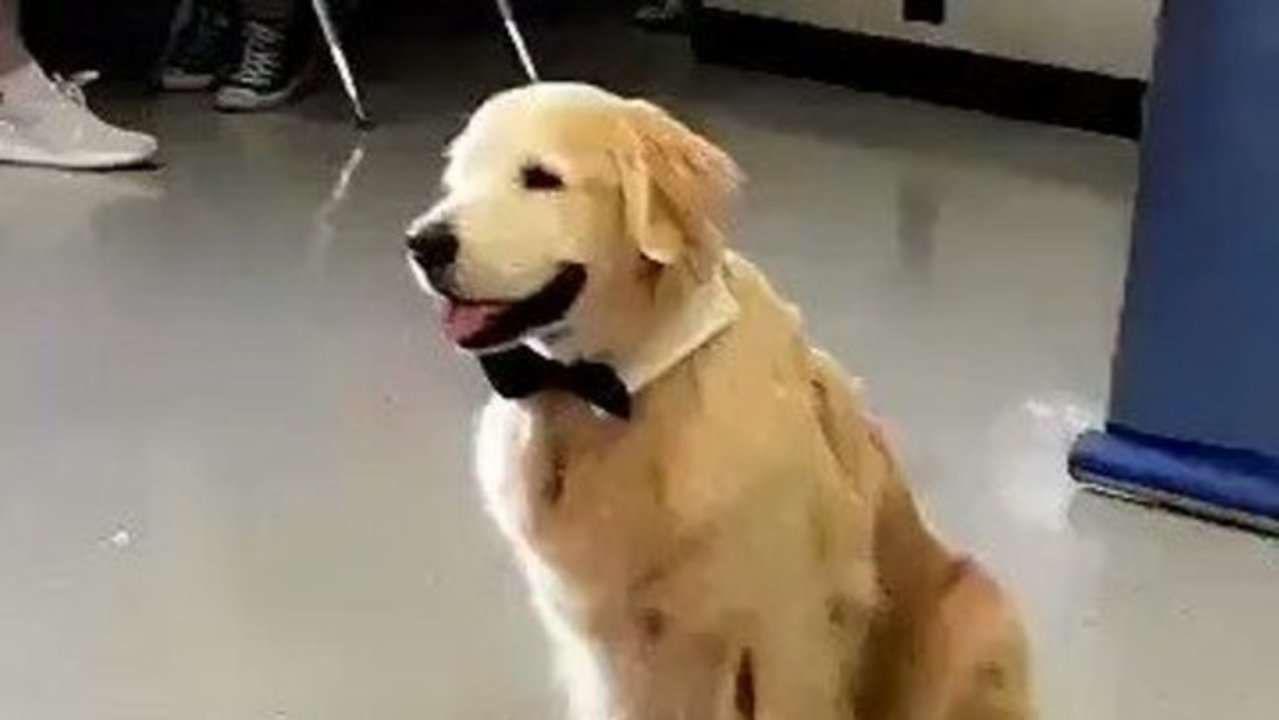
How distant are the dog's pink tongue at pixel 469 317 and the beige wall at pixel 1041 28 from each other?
2.61m

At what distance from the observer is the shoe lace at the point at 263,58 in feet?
14.0

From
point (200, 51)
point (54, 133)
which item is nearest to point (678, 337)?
point (54, 133)

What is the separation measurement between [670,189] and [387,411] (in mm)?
1307

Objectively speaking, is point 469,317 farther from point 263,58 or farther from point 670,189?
point 263,58

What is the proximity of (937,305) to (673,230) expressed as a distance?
1.69 m

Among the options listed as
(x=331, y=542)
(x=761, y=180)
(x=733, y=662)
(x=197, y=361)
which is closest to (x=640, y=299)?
(x=733, y=662)

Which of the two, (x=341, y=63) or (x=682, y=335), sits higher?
(x=682, y=335)

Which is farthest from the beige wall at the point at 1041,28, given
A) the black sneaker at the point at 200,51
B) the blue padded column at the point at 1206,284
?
the blue padded column at the point at 1206,284

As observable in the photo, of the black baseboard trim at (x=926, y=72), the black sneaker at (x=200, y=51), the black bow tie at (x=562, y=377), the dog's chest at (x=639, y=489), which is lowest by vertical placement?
the black baseboard trim at (x=926, y=72)

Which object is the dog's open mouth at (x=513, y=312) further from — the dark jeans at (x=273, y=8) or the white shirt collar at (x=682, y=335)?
the dark jeans at (x=273, y=8)

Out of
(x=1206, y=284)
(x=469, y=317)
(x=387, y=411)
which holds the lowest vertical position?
(x=387, y=411)

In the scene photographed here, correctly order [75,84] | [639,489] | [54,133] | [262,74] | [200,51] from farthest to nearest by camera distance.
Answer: [200,51], [262,74], [75,84], [54,133], [639,489]

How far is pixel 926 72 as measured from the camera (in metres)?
4.32

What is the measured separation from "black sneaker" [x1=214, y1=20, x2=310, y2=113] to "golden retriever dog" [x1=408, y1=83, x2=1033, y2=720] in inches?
101
